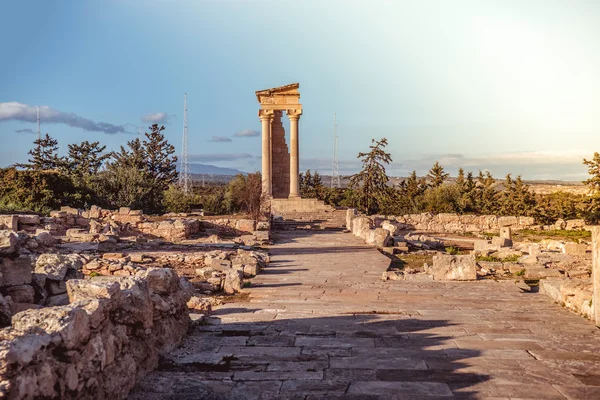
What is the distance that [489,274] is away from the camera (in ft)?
44.5

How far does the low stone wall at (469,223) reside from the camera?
109 ft

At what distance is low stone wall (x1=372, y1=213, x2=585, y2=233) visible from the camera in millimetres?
33344

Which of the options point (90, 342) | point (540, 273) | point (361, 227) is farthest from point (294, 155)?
point (90, 342)

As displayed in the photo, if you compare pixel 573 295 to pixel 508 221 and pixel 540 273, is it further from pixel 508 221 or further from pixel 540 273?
pixel 508 221

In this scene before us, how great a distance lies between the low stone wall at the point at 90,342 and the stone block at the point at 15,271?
2504 millimetres

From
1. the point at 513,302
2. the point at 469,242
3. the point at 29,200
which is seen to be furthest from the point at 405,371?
the point at 29,200

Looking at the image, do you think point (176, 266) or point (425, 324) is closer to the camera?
point (425, 324)

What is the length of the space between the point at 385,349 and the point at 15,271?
509 cm

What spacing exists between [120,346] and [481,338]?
4.11 metres

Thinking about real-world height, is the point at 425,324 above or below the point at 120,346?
below

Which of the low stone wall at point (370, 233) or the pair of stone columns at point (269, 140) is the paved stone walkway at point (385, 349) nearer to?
the low stone wall at point (370, 233)

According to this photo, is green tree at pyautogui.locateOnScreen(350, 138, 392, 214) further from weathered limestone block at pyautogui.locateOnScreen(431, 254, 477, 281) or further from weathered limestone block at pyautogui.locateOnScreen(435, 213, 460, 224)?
weathered limestone block at pyautogui.locateOnScreen(431, 254, 477, 281)

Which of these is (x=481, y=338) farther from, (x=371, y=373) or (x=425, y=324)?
(x=371, y=373)

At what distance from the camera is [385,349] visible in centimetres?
612
